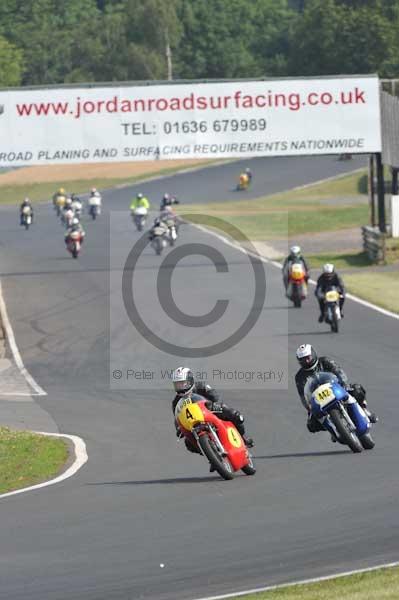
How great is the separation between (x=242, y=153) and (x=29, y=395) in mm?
18836

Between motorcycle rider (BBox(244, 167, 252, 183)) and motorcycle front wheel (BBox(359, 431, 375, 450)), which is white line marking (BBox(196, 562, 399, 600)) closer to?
motorcycle front wheel (BBox(359, 431, 375, 450))

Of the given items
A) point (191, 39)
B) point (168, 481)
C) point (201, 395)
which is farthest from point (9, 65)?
point (168, 481)

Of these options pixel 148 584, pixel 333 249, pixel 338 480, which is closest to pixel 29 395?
pixel 338 480

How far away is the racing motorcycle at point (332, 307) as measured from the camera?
2916 centimetres

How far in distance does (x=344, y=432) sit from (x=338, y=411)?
27cm

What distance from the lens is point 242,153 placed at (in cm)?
4175

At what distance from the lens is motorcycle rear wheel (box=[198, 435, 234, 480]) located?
45.7 feet

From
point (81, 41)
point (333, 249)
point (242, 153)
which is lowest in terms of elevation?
point (333, 249)

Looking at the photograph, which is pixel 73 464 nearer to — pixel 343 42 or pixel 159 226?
pixel 159 226

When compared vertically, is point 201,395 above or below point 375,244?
above

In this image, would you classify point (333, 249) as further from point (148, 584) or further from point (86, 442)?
point (148, 584)

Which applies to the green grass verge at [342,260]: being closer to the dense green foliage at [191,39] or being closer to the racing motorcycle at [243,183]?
the racing motorcycle at [243,183]

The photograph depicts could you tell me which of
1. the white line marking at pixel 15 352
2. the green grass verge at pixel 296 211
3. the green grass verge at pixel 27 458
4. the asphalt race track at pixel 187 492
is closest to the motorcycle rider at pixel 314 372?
the asphalt race track at pixel 187 492

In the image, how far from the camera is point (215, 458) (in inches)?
551
